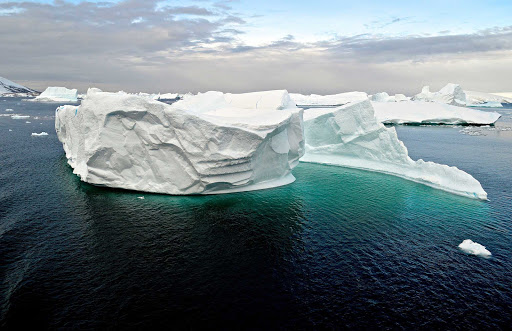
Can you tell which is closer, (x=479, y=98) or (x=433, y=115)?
(x=433, y=115)

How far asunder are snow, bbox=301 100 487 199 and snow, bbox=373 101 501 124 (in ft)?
143

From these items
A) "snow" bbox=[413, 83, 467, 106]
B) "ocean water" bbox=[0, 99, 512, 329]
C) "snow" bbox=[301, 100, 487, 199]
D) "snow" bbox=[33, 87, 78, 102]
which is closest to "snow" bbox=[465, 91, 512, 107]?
"snow" bbox=[413, 83, 467, 106]

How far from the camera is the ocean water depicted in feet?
42.7

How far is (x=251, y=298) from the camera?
1401 cm

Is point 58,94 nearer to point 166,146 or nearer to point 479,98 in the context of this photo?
point 166,146

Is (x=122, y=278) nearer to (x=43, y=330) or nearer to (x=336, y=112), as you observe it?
(x=43, y=330)

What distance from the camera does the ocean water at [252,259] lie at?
13.0 meters

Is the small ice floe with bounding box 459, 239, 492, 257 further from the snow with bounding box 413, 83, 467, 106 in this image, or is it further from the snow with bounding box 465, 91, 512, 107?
the snow with bounding box 465, 91, 512, 107

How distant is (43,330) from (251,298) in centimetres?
743

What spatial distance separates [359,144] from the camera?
37.8 m

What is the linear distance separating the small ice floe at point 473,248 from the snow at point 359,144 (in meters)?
12.9

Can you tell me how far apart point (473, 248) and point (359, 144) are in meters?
20.7

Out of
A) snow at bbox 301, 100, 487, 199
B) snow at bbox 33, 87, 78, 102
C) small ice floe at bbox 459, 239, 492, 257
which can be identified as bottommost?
small ice floe at bbox 459, 239, 492, 257

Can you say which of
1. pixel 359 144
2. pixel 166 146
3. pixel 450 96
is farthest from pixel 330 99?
pixel 166 146
